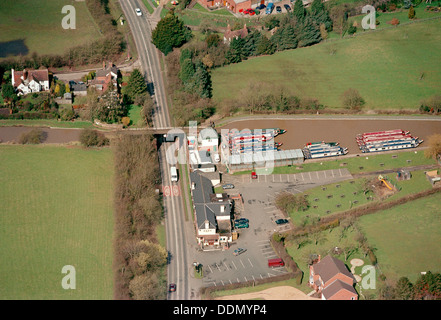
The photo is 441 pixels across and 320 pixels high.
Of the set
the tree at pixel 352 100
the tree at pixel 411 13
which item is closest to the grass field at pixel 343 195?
the tree at pixel 352 100

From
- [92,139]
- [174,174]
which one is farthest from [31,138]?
[174,174]

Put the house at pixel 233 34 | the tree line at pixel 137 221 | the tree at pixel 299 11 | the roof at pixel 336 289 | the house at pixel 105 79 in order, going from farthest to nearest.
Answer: the tree at pixel 299 11
the house at pixel 233 34
the house at pixel 105 79
the tree line at pixel 137 221
the roof at pixel 336 289

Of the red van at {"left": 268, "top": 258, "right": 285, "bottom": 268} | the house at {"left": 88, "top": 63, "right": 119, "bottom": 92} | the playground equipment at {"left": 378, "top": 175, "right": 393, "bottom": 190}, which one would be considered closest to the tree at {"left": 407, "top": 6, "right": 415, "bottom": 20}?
the playground equipment at {"left": 378, "top": 175, "right": 393, "bottom": 190}

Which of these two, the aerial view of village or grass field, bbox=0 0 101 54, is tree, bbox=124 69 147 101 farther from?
grass field, bbox=0 0 101 54

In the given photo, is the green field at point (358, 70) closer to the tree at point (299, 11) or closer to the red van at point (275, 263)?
the tree at point (299, 11)

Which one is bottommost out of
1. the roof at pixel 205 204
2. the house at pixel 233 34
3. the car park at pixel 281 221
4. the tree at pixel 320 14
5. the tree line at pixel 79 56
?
the car park at pixel 281 221

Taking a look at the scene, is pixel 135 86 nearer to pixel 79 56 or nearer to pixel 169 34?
pixel 79 56
